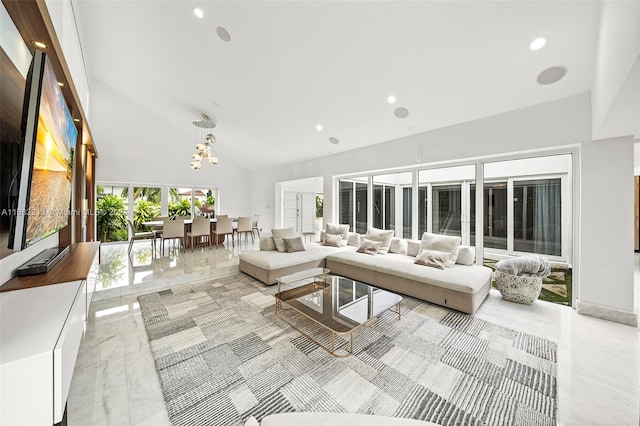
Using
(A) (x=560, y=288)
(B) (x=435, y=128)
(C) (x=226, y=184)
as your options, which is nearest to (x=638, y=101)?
(B) (x=435, y=128)

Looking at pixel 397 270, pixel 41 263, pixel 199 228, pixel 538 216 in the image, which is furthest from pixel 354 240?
pixel 41 263

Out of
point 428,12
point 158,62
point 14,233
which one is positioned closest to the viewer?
point 14,233

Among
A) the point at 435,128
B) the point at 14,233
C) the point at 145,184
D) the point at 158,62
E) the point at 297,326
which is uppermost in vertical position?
the point at 158,62

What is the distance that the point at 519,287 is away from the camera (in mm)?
3307

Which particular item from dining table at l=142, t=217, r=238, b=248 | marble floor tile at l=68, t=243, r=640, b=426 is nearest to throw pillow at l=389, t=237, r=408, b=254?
marble floor tile at l=68, t=243, r=640, b=426

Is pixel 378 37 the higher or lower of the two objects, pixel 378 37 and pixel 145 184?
the higher

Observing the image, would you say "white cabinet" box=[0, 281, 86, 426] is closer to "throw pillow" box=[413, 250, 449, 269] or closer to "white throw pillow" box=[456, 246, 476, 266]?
"throw pillow" box=[413, 250, 449, 269]

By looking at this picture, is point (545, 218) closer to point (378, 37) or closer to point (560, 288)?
point (560, 288)

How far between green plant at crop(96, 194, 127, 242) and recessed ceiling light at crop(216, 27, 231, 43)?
20.3 feet

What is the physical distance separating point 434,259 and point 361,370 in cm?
218

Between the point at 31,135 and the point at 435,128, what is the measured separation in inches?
186

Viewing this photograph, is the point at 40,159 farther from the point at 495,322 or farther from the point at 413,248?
the point at 413,248

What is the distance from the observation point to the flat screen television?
48.9 inches

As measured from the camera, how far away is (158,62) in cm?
456
